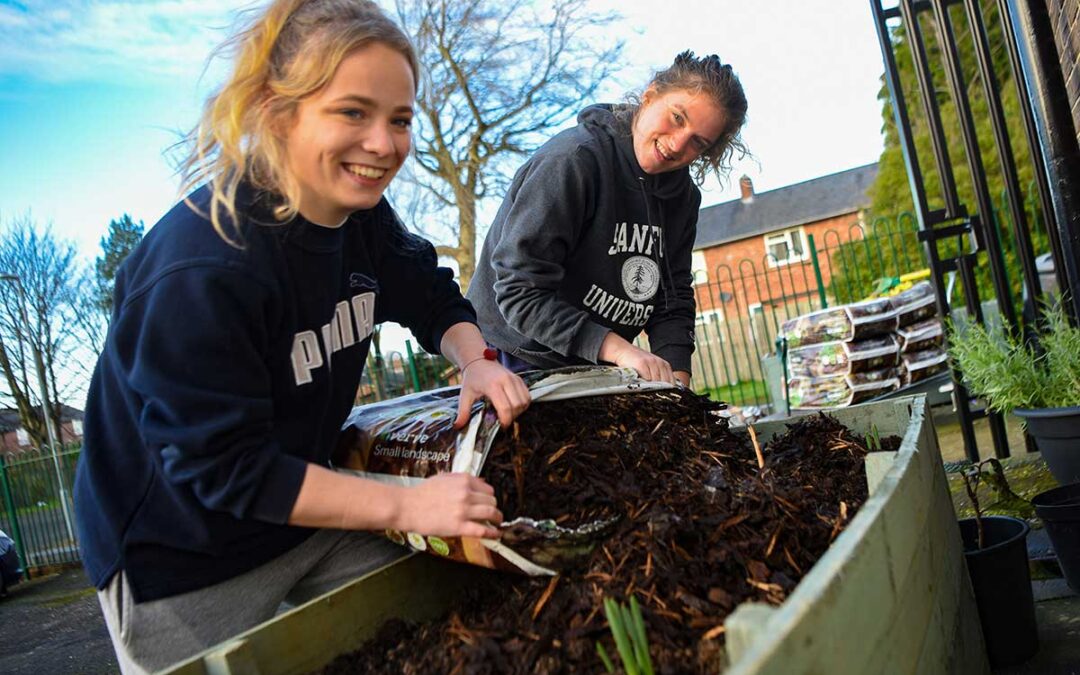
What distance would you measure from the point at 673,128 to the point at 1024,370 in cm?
217

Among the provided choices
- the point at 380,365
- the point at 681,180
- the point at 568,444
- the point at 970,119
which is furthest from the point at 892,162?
the point at 568,444

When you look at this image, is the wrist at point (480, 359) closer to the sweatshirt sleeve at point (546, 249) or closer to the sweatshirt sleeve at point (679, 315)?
the sweatshirt sleeve at point (546, 249)

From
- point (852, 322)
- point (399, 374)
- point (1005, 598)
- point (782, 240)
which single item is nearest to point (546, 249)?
point (1005, 598)

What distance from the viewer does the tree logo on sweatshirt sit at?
9.71 ft

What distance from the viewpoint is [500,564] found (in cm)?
158

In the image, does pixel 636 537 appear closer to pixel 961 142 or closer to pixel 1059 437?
pixel 1059 437

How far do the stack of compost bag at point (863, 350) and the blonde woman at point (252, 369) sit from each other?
21.0 ft

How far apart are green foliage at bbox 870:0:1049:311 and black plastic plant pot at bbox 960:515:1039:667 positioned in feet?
24.0

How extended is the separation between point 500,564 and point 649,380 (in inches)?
34.6

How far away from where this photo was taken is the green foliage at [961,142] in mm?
10102

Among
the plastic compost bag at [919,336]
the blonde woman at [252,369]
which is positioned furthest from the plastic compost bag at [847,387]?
the blonde woman at [252,369]

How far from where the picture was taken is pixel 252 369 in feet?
5.02

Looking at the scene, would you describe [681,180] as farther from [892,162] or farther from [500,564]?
[892,162]

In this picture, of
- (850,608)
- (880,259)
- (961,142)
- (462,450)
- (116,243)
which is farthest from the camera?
(116,243)
